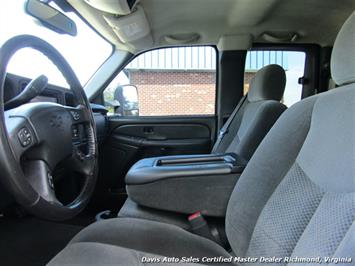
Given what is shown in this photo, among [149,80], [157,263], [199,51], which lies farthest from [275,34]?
[157,263]

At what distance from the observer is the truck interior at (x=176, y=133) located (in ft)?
2.56

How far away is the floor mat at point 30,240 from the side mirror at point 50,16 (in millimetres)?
853

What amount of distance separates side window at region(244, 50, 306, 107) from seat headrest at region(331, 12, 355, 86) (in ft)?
5.40

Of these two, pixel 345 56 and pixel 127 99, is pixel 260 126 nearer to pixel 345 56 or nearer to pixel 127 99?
pixel 345 56

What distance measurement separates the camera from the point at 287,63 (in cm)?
267

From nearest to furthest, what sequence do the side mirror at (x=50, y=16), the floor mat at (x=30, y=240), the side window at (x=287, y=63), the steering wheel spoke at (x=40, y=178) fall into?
1. the steering wheel spoke at (x=40, y=178)
2. the side mirror at (x=50, y=16)
3. the floor mat at (x=30, y=240)
4. the side window at (x=287, y=63)

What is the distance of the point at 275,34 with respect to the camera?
8.15 ft

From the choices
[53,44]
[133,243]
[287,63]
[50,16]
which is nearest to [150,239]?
[133,243]

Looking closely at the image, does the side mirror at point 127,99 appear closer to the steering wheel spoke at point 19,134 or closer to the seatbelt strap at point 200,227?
the seatbelt strap at point 200,227

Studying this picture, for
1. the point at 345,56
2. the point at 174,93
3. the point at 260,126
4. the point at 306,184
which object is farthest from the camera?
the point at 174,93

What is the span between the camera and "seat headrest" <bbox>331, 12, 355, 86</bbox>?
2.84 ft

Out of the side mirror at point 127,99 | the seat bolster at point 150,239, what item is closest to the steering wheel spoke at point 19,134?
the seat bolster at point 150,239

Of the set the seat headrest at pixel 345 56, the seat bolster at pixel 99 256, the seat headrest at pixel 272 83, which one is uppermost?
the seat headrest at pixel 345 56

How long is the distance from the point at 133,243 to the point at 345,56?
76 cm
